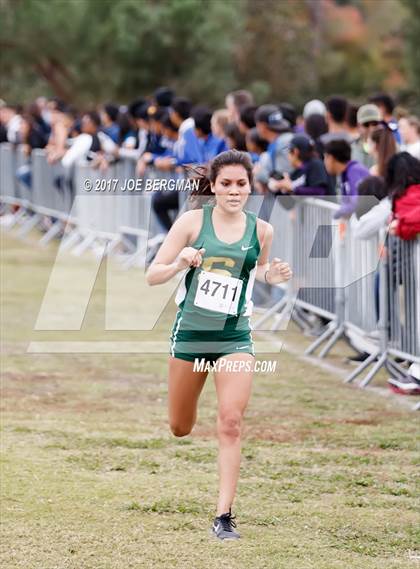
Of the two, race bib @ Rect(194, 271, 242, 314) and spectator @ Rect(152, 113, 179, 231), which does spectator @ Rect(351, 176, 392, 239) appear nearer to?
race bib @ Rect(194, 271, 242, 314)

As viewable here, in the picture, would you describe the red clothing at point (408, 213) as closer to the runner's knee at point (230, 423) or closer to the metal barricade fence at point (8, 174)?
the runner's knee at point (230, 423)

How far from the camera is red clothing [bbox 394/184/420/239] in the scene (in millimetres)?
9648

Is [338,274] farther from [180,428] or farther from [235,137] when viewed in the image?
[180,428]

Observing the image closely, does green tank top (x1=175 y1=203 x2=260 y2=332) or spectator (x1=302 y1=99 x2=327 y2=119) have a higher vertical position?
spectator (x1=302 y1=99 x2=327 y2=119)

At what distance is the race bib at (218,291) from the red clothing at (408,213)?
322 cm

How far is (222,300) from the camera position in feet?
21.9

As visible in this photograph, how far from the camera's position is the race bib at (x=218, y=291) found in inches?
262

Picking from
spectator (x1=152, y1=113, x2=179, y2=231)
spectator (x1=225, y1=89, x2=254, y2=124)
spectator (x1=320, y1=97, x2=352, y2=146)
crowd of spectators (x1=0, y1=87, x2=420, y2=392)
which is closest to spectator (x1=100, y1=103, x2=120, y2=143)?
crowd of spectators (x1=0, y1=87, x2=420, y2=392)

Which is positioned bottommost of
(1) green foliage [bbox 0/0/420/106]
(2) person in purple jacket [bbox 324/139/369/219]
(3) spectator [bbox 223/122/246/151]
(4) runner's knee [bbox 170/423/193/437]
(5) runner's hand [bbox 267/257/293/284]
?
(4) runner's knee [bbox 170/423/193/437]

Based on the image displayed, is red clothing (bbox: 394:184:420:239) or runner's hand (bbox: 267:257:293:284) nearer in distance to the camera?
runner's hand (bbox: 267:257:293:284)

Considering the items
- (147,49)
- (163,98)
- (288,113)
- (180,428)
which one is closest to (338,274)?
(288,113)

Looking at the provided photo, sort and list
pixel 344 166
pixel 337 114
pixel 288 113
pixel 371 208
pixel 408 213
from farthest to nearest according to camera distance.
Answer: pixel 288 113
pixel 337 114
pixel 344 166
pixel 371 208
pixel 408 213

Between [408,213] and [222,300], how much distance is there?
3343mm

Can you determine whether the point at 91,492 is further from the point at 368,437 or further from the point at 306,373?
the point at 306,373
